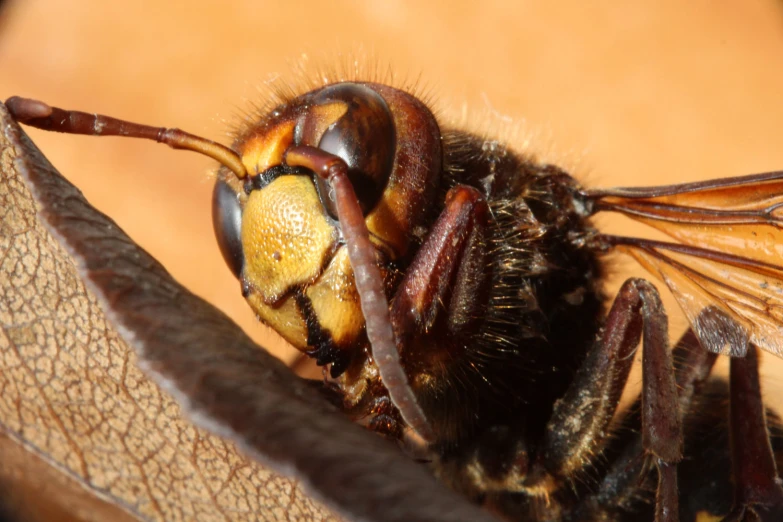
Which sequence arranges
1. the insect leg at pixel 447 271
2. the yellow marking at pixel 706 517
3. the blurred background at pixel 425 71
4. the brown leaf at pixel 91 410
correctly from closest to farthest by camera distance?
the brown leaf at pixel 91 410 < the insect leg at pixel 447 271 < the yellow marking at pixel 706 517 < the blurred background at pixel 425 71

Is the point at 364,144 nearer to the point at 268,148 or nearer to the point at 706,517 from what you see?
the point at 268,148

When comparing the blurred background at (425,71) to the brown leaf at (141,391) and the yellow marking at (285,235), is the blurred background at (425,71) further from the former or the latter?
the brown leaf at (141,391)

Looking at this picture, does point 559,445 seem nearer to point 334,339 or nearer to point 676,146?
point 334,339

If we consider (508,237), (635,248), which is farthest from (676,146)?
(508,237)

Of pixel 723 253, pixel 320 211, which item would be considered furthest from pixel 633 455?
pixel 320 211

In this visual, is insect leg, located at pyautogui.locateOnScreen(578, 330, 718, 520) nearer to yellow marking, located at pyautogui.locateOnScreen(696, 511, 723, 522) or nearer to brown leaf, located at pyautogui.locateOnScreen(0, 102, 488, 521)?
yellow marking, located at pyautogui.locateOnScreen(696, 511, 723, 522)

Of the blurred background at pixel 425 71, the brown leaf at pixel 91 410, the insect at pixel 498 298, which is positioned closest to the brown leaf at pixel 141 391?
the brown leaf at pixel 91 410
